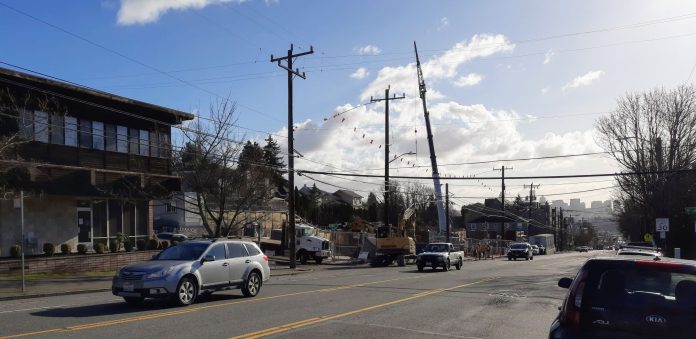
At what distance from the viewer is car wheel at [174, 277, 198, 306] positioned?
13.9 m

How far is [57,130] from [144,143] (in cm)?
550

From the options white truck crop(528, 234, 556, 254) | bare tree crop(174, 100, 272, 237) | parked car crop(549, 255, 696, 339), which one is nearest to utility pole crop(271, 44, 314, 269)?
bare tree crop(174, 100, 272, 237)

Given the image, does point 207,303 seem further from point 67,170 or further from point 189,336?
point 67,170

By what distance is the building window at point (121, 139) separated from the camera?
32.2 metres

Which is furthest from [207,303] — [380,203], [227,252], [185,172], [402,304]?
[380,203]

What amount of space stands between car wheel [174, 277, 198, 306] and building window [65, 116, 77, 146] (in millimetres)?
17873

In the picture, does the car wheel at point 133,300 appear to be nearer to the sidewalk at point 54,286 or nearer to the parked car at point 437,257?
the sidewalk at point 54,286

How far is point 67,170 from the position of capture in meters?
29.0

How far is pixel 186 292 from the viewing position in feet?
46.5

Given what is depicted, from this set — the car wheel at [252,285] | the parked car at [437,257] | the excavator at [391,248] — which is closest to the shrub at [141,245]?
the parked car at [437,257]

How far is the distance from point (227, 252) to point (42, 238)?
675 inches

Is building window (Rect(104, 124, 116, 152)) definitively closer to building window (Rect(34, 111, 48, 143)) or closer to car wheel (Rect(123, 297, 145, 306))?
building window (Rect(34, 111, 48, 143))

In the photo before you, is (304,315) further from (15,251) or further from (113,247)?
(113,247)

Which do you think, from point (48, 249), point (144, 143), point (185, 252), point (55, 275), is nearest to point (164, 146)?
point (144, 143)
